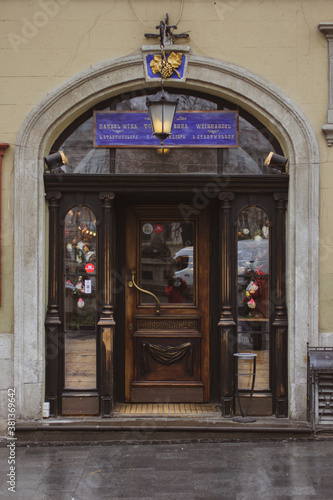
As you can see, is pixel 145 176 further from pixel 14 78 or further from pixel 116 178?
pixel 14 78

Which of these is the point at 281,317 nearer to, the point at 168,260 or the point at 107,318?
the point at 168,260

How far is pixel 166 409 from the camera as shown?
7.27 m

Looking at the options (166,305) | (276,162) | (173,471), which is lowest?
(173,471)

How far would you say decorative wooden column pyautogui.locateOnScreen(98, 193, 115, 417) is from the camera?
7.00 m

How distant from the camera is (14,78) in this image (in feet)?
22.6

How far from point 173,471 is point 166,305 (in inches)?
92.3

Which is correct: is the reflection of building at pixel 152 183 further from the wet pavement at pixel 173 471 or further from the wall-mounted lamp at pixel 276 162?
the wet pavement at pixel 173 471

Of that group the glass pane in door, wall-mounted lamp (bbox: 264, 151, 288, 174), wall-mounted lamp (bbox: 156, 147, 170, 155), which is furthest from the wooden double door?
wall-mounted lamp (bbox: 264, 151, 288, 174)

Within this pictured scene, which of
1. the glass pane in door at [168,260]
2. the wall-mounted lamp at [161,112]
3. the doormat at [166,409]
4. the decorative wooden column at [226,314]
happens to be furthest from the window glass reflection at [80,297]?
the decorative wooden column at [226,314]

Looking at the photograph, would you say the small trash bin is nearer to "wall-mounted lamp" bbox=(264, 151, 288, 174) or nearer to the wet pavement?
the wet pavement

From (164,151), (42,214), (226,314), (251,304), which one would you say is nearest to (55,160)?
(42,214)

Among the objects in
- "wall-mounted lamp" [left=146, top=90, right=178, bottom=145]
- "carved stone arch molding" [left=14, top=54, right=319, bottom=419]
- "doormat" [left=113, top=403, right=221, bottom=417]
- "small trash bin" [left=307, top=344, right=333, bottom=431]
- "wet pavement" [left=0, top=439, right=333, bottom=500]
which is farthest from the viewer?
"doormat" [left=113, top=403, right=221, bottom=417]

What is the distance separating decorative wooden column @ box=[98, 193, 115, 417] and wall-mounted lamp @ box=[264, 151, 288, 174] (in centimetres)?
193

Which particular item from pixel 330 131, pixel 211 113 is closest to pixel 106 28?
pixel 211 113
